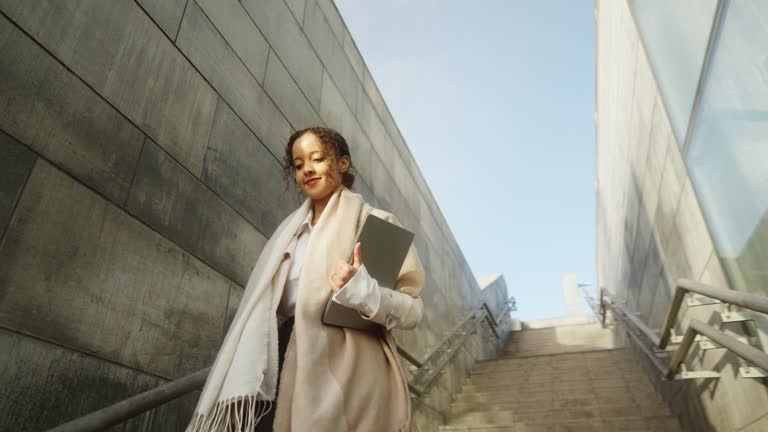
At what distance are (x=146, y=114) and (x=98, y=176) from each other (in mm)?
378

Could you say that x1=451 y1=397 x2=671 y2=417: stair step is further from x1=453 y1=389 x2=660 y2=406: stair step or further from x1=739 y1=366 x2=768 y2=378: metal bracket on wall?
x1=739 y1=366 x2=768 y2=378: metal bracket on wall

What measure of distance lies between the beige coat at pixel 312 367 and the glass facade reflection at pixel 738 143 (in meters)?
1.63

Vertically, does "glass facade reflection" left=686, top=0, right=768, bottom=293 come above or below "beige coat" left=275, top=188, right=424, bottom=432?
above

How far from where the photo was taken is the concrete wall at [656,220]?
9.09ft

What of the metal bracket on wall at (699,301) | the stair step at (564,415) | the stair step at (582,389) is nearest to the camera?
the metal bracket on wall at (699,301)

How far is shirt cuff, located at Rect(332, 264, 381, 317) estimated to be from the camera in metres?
1.08

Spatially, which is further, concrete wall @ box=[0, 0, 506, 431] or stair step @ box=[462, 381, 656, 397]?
stair step @ box=[462, 381, 656, 397]

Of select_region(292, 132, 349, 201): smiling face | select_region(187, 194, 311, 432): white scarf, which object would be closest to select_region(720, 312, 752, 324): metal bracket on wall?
select_region(292, 132, 349, 201): smiling face

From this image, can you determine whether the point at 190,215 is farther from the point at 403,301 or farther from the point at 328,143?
the point at 403,301

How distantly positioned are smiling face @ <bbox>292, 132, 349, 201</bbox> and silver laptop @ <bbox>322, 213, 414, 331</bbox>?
364 mm

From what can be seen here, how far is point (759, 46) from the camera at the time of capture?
1702 millimetres

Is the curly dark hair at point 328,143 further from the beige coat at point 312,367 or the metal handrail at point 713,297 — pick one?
the metal handrail at point 713,297

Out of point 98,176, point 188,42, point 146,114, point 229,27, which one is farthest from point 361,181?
point 98,176

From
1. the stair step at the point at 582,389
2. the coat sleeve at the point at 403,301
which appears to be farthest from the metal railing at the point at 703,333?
the coat sleeve at the point at 403,301
